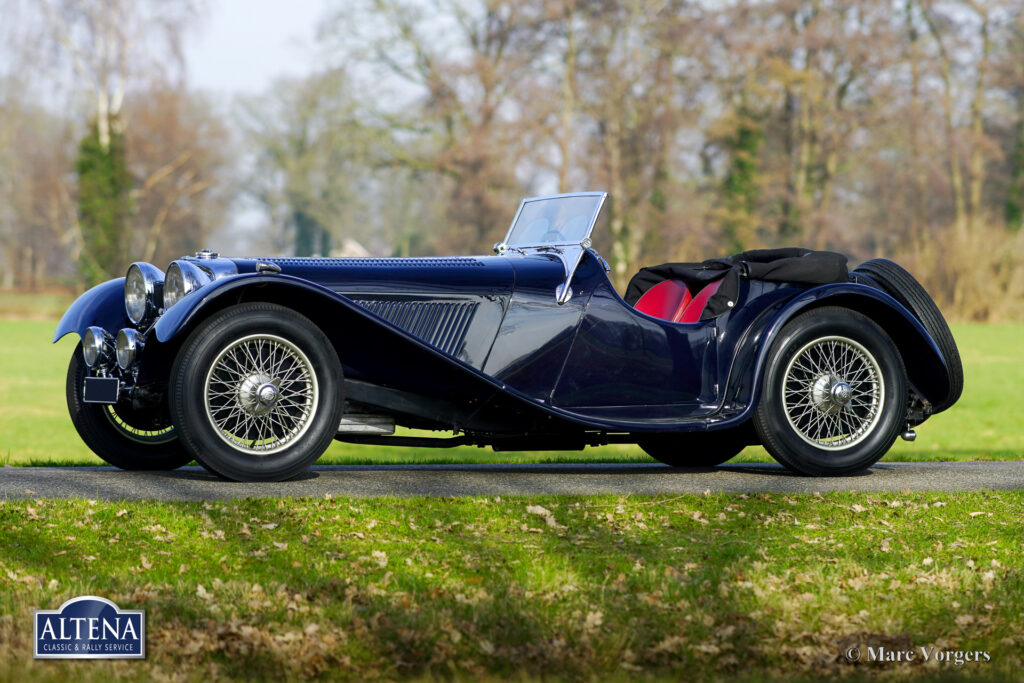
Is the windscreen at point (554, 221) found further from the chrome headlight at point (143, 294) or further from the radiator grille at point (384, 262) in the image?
the chrome headlight at point (143, 294)

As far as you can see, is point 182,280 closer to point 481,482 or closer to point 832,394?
point 481,482

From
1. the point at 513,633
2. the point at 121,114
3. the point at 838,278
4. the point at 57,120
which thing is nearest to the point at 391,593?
the point at 513,633

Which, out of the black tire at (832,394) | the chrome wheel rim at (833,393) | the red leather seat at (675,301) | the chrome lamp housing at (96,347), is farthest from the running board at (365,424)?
the chrome wheel rim at (833,393)

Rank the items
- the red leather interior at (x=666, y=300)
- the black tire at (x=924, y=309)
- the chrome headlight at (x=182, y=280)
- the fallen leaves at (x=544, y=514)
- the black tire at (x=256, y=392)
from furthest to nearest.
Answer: the red leather interior at (x=666, y=300)
the black tire at (x=924, y=309)
the chrome headlight at (x=182, y=280)
the black tire at (x=256, y=392)
the fallen leaves at (x=544, y=514)

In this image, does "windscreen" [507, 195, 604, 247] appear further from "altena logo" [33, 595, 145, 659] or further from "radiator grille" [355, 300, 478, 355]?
"altena logo" [33, 595, 145, 659]

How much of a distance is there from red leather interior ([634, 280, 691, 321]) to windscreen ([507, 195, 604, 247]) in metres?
0.84

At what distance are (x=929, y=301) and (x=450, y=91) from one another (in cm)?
3416

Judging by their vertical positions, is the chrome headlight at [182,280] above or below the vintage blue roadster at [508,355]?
above

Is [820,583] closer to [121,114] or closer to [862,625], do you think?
[862,625]

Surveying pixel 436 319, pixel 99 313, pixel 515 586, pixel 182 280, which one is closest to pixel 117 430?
pixel 99 313

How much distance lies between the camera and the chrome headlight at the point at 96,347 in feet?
21.7

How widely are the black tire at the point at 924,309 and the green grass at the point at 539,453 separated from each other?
207 centimetres

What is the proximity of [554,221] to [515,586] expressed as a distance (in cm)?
352

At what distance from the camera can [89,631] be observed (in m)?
3.96
